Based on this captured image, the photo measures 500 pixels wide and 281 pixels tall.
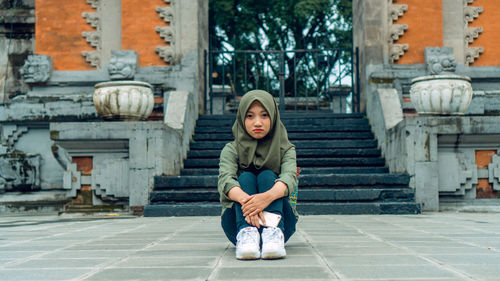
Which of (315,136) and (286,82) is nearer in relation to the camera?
(315,136)

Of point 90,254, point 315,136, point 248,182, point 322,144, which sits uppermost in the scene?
point 315,136

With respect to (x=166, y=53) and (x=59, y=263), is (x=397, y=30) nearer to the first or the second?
(x=166, y=53)

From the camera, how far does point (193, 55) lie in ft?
36.9

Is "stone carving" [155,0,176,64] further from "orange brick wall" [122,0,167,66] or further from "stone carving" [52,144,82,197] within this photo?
"stone carving" [52,144,82,197]

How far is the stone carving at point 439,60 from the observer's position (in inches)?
428

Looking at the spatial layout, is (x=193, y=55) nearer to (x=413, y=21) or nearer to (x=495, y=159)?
(x=413, y=21)

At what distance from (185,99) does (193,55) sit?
5.20 ft

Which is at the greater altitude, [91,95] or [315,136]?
[91,95]

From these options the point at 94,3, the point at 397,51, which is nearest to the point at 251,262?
the point at 397,51

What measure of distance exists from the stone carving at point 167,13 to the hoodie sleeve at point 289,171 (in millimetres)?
8012

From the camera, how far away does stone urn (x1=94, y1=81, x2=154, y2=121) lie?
843 cm

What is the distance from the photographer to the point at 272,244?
133 inches

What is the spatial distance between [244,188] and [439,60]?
8.45 m

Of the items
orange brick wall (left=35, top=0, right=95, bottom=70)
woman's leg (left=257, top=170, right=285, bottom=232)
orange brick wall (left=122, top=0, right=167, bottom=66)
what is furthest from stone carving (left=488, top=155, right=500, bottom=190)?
orange brick wall (left=35, top=0, right=95, bottom=70)
